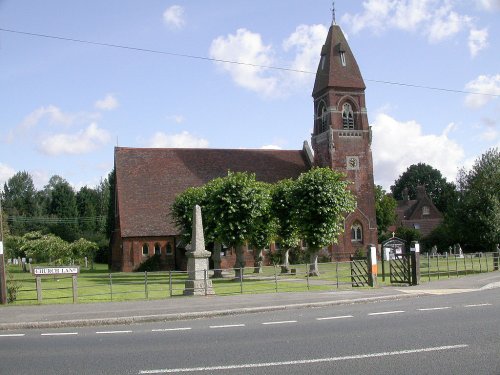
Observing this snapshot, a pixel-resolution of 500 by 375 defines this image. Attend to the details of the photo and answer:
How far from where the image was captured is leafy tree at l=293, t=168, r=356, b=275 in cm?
3806

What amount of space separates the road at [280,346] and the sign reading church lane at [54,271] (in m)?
6.42

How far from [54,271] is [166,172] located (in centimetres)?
4016

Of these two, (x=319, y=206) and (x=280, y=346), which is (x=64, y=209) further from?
(x=280, y=346)

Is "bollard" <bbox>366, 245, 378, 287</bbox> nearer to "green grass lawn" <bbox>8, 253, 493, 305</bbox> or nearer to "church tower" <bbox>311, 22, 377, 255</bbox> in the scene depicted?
"green grass lawn" <bbox>8, 253, 493, 305</bbox>

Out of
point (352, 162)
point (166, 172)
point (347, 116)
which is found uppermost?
point (347, 116)

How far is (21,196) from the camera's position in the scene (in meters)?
118

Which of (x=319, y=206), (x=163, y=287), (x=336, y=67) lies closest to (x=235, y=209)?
(x=319, y=206)

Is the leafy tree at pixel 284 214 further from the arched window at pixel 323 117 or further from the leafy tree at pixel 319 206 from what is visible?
the arched window at pixel 323 117

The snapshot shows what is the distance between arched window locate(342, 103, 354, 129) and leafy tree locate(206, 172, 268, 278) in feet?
84.7

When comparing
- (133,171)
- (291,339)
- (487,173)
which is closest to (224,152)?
(133,171)

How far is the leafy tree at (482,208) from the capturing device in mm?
36156

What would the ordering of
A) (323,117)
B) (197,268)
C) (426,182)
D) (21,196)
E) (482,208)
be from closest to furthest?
1. (197,268)
2. (482,208)
3. (323,117)
4. (426,182)
5. (21,196)

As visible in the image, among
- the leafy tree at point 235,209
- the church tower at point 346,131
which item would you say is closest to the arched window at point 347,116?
the church tower at point 346,131

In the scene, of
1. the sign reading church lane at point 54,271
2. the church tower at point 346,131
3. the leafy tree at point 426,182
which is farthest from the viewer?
the leafy tree at point 426,182
